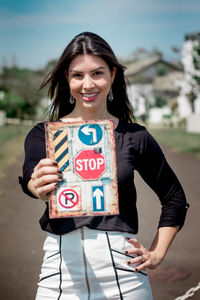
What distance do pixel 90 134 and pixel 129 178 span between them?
14.0 inches

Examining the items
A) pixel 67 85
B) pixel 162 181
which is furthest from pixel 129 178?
pixel 67 85

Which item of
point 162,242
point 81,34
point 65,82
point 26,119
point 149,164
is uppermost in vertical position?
point 81,34

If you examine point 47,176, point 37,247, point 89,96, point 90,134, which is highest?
point 89,96

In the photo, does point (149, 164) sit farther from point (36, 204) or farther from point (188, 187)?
point (188, 187)

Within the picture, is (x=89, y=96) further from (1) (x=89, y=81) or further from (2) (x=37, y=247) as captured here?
(2) (x=37, y=247)

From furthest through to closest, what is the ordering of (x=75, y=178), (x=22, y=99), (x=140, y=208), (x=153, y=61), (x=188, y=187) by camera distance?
(x=153, y=61) < (x=22, y=99) < (x=188, y=187) < (x=140, y=208) < (x=75, y=178)

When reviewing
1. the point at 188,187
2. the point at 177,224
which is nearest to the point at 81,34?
the point at 177,224

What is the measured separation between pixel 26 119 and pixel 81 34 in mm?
45360

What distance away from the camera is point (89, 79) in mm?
2197

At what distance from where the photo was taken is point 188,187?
989 centimetres

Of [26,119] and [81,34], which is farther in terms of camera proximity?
[26,119]

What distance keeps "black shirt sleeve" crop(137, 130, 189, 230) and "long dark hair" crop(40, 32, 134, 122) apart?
1.10 feet

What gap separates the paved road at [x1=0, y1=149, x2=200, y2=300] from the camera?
15.6ft

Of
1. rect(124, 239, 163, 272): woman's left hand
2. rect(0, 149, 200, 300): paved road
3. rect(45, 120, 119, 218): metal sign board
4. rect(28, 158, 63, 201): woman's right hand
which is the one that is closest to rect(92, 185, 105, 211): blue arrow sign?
rect(45, 120, 119, 218): metal sign board
